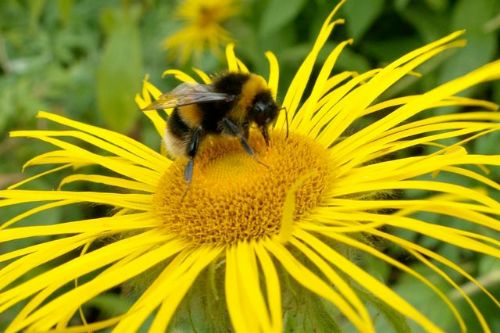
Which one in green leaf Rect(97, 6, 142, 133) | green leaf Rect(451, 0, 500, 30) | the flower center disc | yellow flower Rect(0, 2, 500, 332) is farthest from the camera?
green leaf Rect(97, 6, 142, 133)

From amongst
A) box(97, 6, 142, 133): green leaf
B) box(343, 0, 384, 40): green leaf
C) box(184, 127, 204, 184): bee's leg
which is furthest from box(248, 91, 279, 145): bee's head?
box(97, 6, 142, 133): green leaf

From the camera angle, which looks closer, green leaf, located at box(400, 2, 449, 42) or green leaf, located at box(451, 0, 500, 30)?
green leaf, located at box(451, 0, 500, 30)

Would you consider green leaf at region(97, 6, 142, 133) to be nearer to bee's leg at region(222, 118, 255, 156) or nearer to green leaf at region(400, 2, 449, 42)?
green leaf at region(400, 2, 449, 42)

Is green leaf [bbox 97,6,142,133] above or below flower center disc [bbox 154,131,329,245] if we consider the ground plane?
above

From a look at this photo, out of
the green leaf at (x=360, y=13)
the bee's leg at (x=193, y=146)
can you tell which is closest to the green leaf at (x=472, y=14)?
the green leaf at (x=360, y=13)

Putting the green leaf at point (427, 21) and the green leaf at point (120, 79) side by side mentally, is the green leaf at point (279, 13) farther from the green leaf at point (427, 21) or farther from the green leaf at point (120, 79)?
the green leaf at point (120, 79)

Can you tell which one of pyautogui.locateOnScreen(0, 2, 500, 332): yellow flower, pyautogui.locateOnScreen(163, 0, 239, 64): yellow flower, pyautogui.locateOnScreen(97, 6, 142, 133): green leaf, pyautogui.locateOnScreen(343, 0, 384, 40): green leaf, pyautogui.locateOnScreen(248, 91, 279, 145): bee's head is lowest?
pyautogui.locateOnScreen(0, 2, 500, 332): yellow flower

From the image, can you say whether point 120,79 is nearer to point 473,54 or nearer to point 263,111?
point 473,54

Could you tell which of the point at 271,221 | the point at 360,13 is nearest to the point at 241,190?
the point at 271,221
